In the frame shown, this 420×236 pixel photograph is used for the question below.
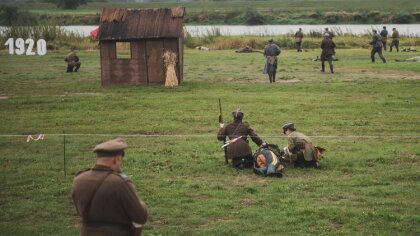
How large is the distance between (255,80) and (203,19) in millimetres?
74880

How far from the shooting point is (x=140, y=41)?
3138 centimetres

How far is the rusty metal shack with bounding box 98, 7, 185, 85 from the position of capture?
31203 mm

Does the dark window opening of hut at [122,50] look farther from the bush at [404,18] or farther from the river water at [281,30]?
the bush at [404,18]

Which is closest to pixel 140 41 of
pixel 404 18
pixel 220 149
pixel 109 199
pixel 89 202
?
pixel 220 149

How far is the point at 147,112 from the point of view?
24969 mm

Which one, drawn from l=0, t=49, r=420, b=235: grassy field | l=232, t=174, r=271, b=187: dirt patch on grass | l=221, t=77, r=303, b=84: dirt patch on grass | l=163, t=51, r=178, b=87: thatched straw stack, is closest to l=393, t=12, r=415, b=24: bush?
l=0, t=49, r=420, b=235: grassy field

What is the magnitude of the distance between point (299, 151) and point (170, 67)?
1545cm

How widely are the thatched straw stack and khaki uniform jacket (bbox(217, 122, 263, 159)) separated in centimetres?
1440

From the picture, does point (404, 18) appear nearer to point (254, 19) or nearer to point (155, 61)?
point (254, 19)

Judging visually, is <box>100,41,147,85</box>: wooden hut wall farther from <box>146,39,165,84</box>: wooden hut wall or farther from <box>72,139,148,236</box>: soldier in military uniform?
<box>72,139,148,236</box>: soldier in military uniform

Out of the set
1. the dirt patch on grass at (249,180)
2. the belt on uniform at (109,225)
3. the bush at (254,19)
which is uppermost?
the bush at (254,19)

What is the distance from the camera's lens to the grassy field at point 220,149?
12773 mm

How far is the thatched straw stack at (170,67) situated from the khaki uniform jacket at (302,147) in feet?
49.9

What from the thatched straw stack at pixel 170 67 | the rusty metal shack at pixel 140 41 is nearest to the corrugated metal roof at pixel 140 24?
the rusty metal shack at pixel 140 41
